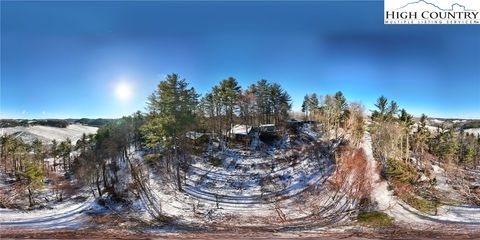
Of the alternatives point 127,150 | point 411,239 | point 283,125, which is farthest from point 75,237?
point 283,125

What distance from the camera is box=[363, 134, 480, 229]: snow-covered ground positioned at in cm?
1526

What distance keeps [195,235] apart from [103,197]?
791 centimetres

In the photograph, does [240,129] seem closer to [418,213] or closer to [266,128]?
[266,128]

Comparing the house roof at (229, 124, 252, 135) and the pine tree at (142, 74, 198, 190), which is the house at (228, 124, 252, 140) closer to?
the house roof at (229, 124, 252, 135)

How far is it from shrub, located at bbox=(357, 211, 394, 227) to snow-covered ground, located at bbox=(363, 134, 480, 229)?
1.71 ft

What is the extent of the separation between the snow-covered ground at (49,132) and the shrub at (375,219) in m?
40.5

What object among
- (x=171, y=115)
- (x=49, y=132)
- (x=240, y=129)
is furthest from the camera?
(x=49, y=132)

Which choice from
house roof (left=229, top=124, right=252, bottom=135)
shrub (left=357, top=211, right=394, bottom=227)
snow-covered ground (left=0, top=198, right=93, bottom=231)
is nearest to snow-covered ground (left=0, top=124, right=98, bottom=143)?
house roof (left=229, top=124, right=252, bottom=135)

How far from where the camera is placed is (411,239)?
41.3 ft

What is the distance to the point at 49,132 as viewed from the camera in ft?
175

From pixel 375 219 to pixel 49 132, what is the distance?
54.2 meters

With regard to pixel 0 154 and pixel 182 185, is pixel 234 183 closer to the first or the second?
pixel 182 185

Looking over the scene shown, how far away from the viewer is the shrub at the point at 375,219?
15023 mm

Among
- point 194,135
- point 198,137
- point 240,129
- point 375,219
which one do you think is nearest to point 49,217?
point 194,135
